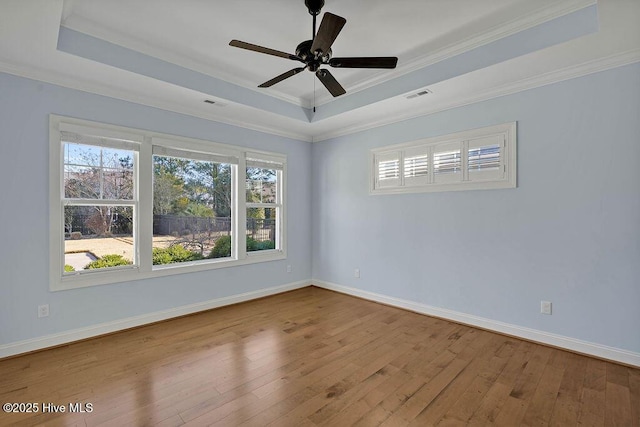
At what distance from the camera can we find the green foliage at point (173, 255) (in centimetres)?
379

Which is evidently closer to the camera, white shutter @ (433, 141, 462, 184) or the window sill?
the window sill

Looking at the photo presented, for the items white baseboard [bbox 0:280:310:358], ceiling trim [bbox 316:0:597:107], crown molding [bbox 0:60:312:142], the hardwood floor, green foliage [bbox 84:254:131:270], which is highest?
ceiling trim [bbox 316:0:597:107]

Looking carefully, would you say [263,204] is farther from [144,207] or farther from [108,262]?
[108,262]

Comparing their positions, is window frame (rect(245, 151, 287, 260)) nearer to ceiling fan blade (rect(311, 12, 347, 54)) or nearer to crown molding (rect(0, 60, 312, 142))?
crown molding (rect(0, 60, 312, 142))

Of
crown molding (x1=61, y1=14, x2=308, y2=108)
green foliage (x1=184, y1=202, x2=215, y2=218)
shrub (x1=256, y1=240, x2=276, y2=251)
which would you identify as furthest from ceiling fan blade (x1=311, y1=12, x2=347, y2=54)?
shrub (x1=256, y1=240, x2=276, y2=251)

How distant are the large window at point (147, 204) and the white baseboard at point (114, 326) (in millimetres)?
479

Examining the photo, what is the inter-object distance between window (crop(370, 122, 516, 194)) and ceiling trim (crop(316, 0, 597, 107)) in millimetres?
924

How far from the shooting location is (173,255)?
395 centimetres

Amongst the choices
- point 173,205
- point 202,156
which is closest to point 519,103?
point 202,156

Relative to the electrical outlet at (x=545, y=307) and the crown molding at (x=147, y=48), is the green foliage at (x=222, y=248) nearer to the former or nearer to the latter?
the crown molding at (x=147, y=48)

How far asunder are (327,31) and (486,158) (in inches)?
94.7

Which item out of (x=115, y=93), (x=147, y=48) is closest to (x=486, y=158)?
(x=147, y=48)

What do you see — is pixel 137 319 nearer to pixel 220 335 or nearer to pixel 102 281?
pixel 102 281

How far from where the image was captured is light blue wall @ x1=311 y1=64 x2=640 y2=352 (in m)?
2.66
